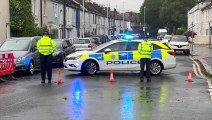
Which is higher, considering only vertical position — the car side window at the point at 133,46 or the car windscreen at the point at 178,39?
the car windscreen at the point at 178,39

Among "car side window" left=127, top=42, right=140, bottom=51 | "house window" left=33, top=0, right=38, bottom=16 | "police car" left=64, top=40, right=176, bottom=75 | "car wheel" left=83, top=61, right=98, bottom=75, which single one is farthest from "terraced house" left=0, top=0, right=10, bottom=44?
"car side window" left=127, top=42, right=140, bottom=51

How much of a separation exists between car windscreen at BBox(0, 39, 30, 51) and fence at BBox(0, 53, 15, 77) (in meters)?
1.95

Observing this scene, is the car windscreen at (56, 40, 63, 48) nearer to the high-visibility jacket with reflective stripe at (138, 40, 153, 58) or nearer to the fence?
the fence

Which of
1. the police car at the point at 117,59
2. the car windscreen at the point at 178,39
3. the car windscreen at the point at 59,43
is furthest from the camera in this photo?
the car windscreen at the point at 178,39

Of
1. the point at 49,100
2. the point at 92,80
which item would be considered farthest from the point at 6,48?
the point at 49,100

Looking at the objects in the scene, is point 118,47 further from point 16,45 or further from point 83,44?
point 83,44

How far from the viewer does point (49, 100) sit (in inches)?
439

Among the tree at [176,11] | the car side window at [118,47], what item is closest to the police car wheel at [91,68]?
the car side window at [118,47]

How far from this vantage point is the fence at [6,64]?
1662 centimetres

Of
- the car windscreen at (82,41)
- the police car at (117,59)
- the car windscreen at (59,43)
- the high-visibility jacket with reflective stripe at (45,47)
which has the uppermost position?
the car windscreen at (82,41)

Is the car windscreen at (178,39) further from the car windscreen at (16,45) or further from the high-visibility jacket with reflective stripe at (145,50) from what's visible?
the high-visibility jacket with reflective stripe at (145,50)

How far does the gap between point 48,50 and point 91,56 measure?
2759mm

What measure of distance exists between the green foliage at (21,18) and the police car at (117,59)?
19.5 meters

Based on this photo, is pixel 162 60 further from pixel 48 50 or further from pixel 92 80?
pixel 48 50
